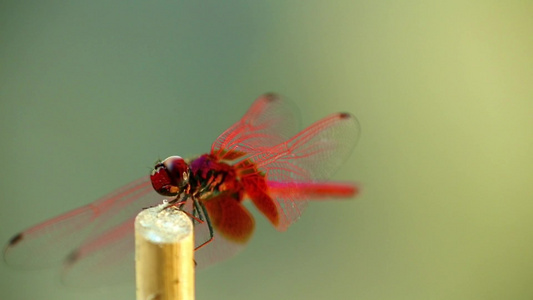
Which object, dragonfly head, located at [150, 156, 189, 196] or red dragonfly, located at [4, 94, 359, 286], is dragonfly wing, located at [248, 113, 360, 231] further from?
dragonfly head, located at [150, 156, 189, 196]

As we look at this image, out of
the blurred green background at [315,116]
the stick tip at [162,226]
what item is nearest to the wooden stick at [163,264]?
the stick tip at [162,226]

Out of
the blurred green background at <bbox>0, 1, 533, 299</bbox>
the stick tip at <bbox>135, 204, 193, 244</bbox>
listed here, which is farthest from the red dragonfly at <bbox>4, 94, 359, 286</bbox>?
the blurred green background at <bbox>0, 1, 533, 299</bbox>

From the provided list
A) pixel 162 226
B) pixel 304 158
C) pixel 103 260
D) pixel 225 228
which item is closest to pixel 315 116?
pixel 304 158

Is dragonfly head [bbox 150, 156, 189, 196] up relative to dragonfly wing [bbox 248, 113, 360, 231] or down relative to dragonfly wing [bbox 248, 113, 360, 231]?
down

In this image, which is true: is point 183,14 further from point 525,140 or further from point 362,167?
point 525,140

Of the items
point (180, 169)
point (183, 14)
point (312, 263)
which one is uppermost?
point (183, 14)

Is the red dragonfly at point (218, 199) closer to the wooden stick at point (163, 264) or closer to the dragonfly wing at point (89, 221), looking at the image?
the dragonfly wing at point (89, 221)

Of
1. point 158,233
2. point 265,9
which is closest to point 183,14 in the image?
point 265,9
